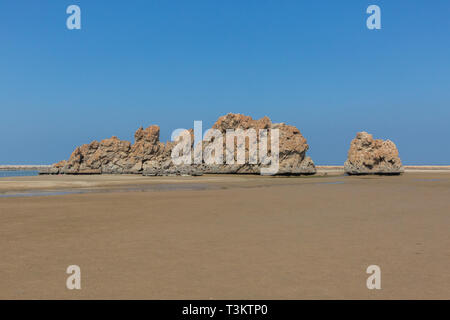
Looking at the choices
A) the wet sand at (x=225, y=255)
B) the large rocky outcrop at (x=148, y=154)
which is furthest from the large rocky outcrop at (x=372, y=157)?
the wet sand at (x=225, y=255)

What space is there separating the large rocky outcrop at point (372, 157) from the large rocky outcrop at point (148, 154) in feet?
39.6

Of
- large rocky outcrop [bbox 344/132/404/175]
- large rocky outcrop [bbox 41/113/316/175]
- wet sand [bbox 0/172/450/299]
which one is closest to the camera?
wet sand [bbox 0/172/450/299]

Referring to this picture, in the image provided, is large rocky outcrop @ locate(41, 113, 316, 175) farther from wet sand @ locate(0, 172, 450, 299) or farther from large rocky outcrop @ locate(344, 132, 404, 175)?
wet sand @ locate(0, 172, 450, 299)

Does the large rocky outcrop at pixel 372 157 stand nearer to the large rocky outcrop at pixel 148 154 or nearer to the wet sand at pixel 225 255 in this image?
the large rocky outcrop at pixel 148 154

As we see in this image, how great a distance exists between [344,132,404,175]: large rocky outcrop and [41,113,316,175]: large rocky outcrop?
12.1 m

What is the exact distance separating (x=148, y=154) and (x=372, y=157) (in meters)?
73.7

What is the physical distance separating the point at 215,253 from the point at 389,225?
7.93 metres

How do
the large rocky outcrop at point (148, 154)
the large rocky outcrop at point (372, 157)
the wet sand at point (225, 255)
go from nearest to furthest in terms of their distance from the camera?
the wet sand at point (225, 255), the large rocky outcrop at point (372, 157), the large rocky outcrop at point (148, 154)

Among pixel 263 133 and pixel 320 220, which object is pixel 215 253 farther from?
pixel 263 133

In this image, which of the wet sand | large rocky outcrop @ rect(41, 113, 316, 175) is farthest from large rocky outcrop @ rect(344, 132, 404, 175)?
the wet sand

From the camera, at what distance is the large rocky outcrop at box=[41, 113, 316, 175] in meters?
110

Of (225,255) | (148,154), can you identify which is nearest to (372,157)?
(148,154)

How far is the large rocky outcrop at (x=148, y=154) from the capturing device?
109938mm
